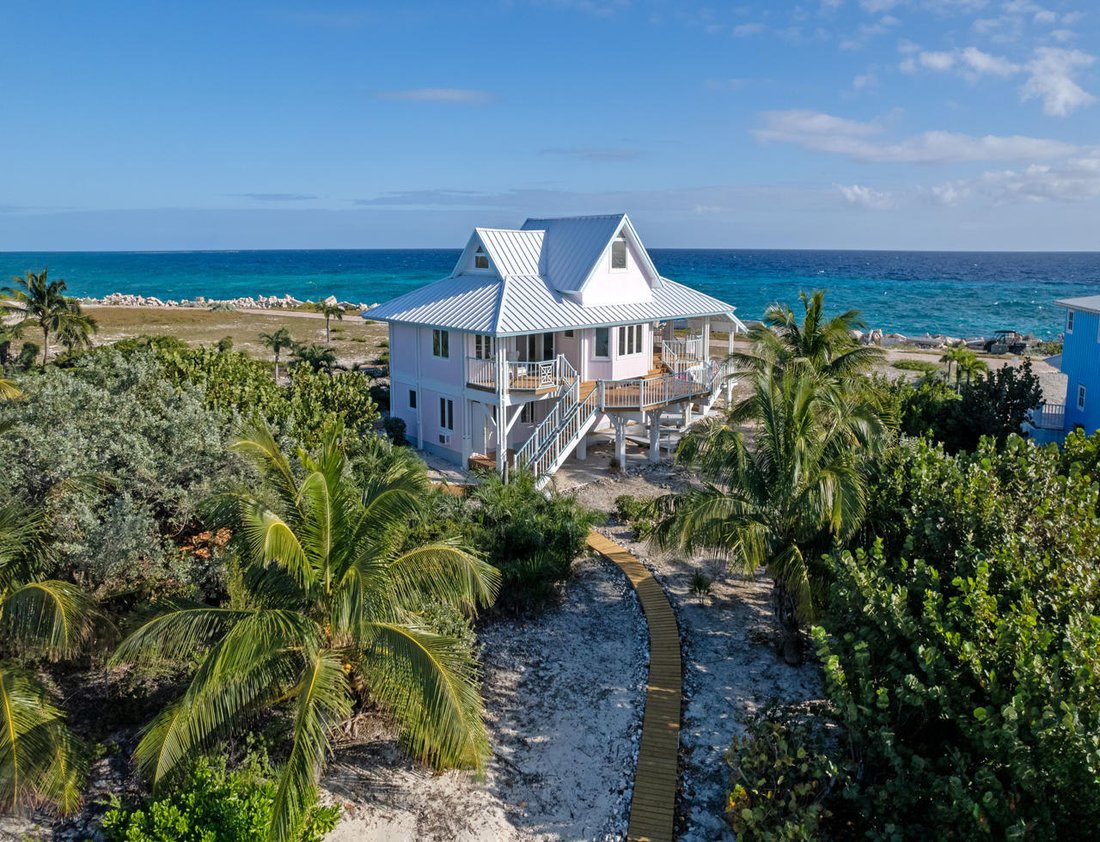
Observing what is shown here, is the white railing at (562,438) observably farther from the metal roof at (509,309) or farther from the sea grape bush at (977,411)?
the sea grape bush at (977,411)

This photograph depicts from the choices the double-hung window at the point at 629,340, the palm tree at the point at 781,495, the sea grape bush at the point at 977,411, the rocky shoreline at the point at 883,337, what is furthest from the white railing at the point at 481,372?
the rocky shoreline at the point at 883,337

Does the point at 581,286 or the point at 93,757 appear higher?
the point at 581,286

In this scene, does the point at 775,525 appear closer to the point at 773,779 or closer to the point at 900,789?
the point at 773,779

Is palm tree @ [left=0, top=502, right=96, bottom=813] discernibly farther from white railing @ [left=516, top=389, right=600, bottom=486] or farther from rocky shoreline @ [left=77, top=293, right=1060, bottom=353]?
rocky shoreline @ [left=77, top=293, right=1060, bottom=353]

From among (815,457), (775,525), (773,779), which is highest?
(815,457)

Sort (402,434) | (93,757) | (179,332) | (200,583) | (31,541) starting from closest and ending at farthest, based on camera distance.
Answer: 1. (93,757)
2. (31,541)
3. (200,583)
4. (402,434)
5. (179,332)

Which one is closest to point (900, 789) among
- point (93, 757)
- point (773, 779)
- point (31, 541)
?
point (773, 779)
